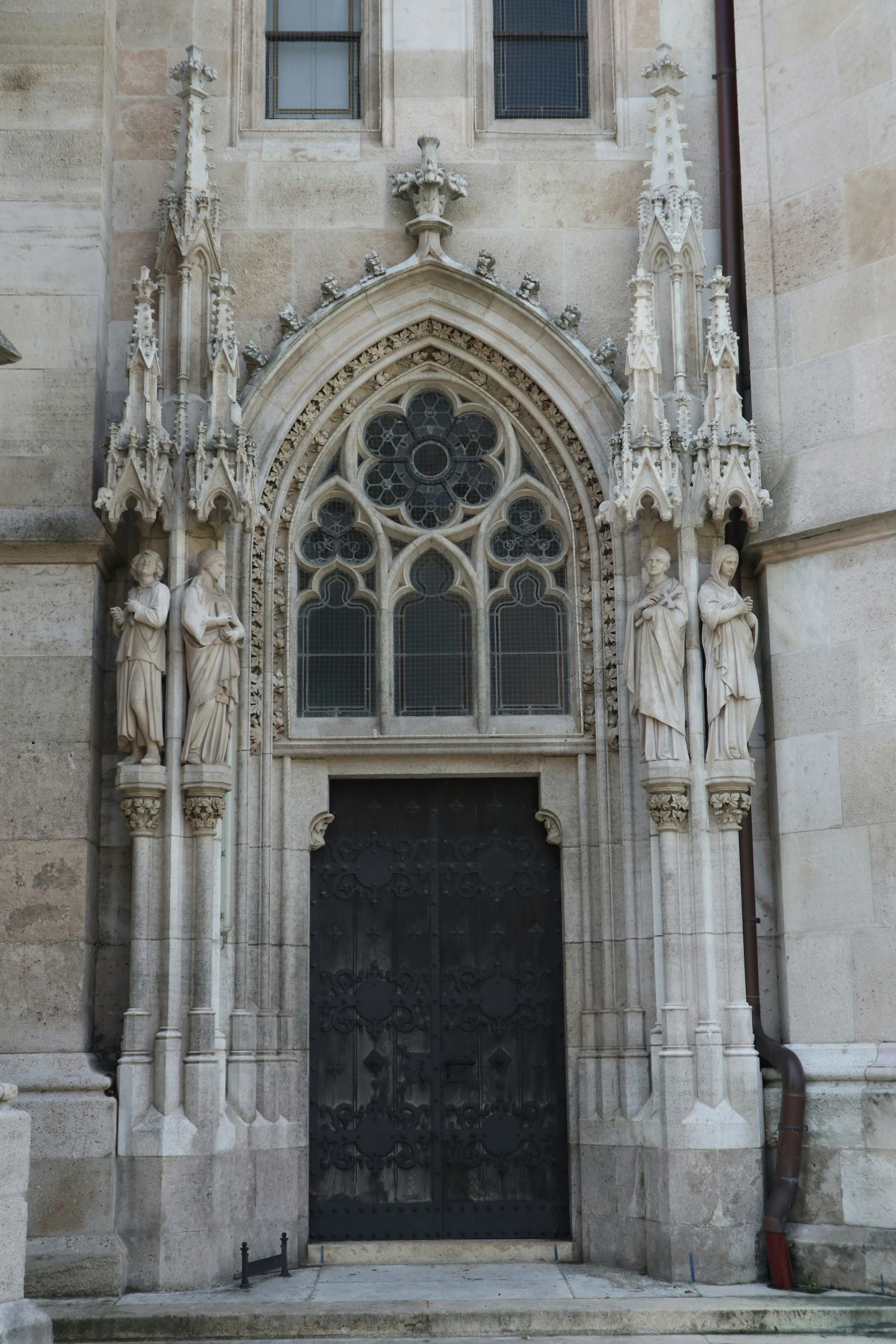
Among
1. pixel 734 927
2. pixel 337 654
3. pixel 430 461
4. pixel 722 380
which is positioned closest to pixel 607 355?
pixel 722 380

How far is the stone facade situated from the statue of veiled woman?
0.53 feet

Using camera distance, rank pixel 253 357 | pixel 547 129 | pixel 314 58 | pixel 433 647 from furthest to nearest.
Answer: pixel 314 58 < pixel 547 129 < pixel 433 647 < pixel 253 357

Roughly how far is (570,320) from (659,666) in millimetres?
2506

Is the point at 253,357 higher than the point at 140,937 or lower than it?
higher

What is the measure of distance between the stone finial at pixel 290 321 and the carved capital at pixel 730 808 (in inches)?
162

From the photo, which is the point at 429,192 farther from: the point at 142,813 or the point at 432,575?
the point at 142,813

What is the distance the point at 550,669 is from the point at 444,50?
4365mm

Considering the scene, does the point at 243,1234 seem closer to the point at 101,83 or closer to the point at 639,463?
the point at 639,463

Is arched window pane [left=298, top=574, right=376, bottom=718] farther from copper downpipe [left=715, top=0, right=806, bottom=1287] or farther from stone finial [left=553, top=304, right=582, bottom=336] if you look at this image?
copper downpipe [left=715, top=0, right=806, bottom=1287]

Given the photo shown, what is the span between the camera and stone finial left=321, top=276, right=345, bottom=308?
454 inches

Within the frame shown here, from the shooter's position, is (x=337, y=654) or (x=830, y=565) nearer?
(x=830, y=565)

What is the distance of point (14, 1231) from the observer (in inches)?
310

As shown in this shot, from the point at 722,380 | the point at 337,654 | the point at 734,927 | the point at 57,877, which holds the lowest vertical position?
the point at 734,927

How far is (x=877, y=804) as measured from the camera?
33.9ft
